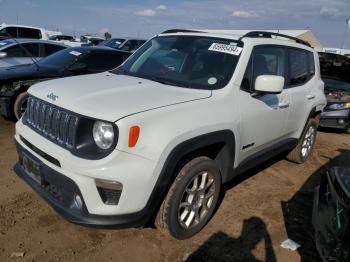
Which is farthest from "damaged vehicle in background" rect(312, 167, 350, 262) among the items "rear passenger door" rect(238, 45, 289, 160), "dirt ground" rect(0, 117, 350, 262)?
"rear passenger door" rect(238, 45, 289, 160)

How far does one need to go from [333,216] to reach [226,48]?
6.39 ft

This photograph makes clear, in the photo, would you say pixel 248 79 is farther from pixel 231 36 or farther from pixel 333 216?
pixel 333 216

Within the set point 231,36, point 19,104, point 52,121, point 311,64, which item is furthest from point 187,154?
point 19,104

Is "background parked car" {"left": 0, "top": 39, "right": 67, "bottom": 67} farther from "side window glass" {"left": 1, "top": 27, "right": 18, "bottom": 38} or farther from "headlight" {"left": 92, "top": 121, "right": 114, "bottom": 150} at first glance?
"headlight" {"left": 92, "top": 121, "right": 114, "bottom": 150}

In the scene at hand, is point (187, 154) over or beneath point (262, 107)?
beneath

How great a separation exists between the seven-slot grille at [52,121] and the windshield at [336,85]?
23.6 ft

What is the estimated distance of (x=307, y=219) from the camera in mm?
3961

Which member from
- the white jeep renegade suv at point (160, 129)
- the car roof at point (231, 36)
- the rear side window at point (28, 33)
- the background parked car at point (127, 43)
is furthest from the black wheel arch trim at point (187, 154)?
the rear side window at point (28, 33)

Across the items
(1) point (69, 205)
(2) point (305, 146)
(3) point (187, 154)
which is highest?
(3) point (187, 154)

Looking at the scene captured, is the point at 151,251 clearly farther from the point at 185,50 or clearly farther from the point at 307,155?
the point at 307,155

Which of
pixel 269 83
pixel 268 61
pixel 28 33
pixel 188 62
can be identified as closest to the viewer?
pixel 269 83

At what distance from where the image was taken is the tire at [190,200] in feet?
9.78

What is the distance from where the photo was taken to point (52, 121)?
2.90 meters

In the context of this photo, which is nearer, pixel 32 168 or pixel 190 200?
pixel 32 168
